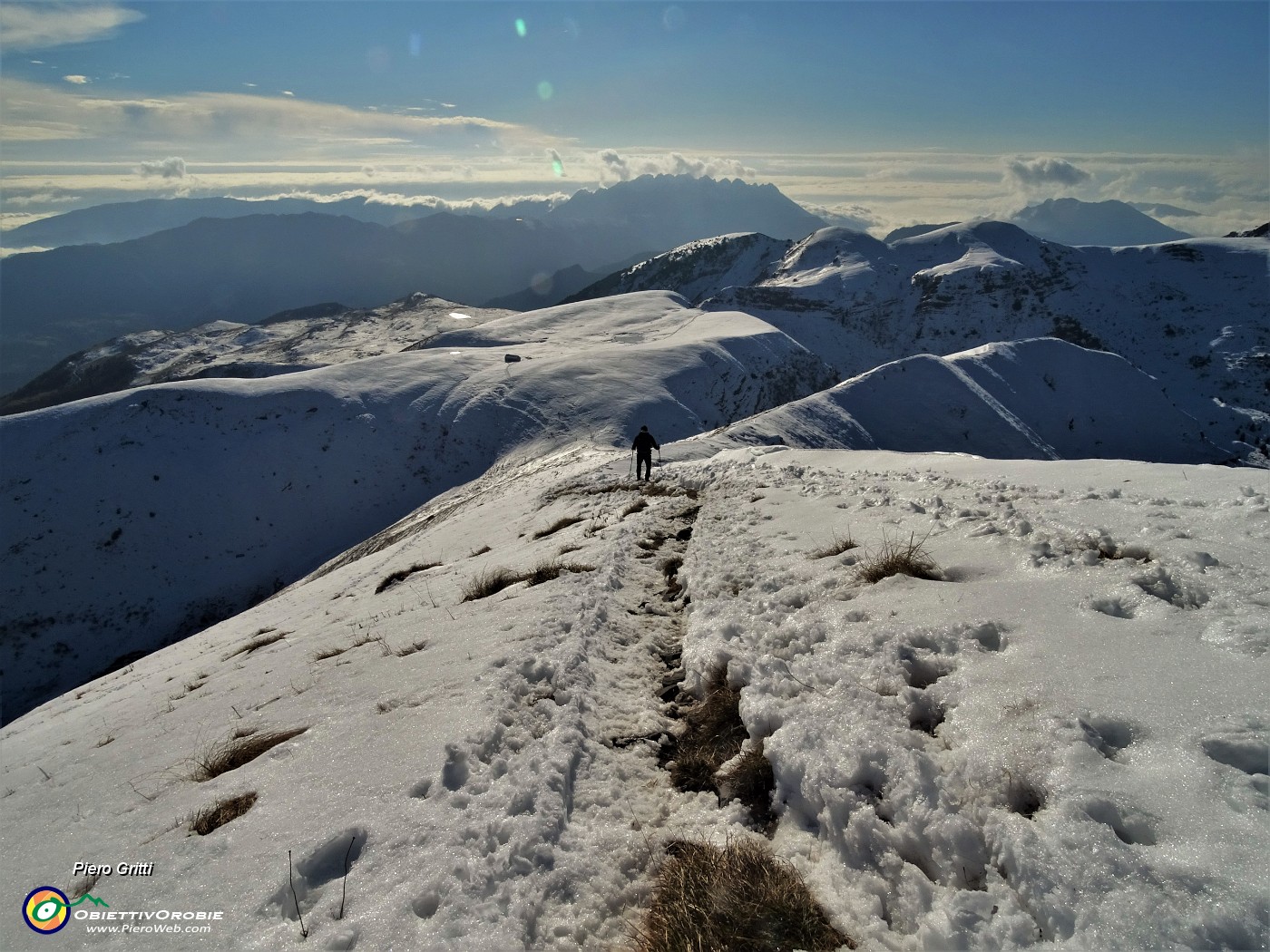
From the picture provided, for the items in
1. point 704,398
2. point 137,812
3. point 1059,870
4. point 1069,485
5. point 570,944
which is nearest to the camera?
point 1059,870

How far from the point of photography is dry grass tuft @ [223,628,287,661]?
613 inches

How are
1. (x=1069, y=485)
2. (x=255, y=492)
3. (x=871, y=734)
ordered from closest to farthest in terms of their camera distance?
1. (x=871, y=734)
2. (x=1069, y=485)
3. (x=255, y=492)

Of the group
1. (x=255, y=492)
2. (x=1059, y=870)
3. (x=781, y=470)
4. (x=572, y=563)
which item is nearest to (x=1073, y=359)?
(x=781, y=470)

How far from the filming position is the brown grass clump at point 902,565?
8188 millimetres

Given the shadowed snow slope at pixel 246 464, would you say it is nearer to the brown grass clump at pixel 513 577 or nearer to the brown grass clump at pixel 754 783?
the brown grass clump at pixel 513 577

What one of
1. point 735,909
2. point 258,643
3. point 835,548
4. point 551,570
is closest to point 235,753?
point 551,570

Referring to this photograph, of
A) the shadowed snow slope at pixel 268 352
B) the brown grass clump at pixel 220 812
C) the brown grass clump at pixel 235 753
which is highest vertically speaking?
the brown grass clump at pixel 220 812

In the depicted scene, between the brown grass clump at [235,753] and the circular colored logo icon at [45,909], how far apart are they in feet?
5.04

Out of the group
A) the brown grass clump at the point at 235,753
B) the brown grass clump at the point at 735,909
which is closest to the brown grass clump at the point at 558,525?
the brown grass clump at the point at 235,753

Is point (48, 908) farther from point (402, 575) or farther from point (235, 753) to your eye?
point (402, 575)

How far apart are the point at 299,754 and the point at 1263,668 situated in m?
9.38

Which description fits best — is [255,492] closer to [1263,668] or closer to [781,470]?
[781,470]

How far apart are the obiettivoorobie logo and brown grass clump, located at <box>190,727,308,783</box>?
154cm

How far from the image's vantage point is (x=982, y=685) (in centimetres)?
553
